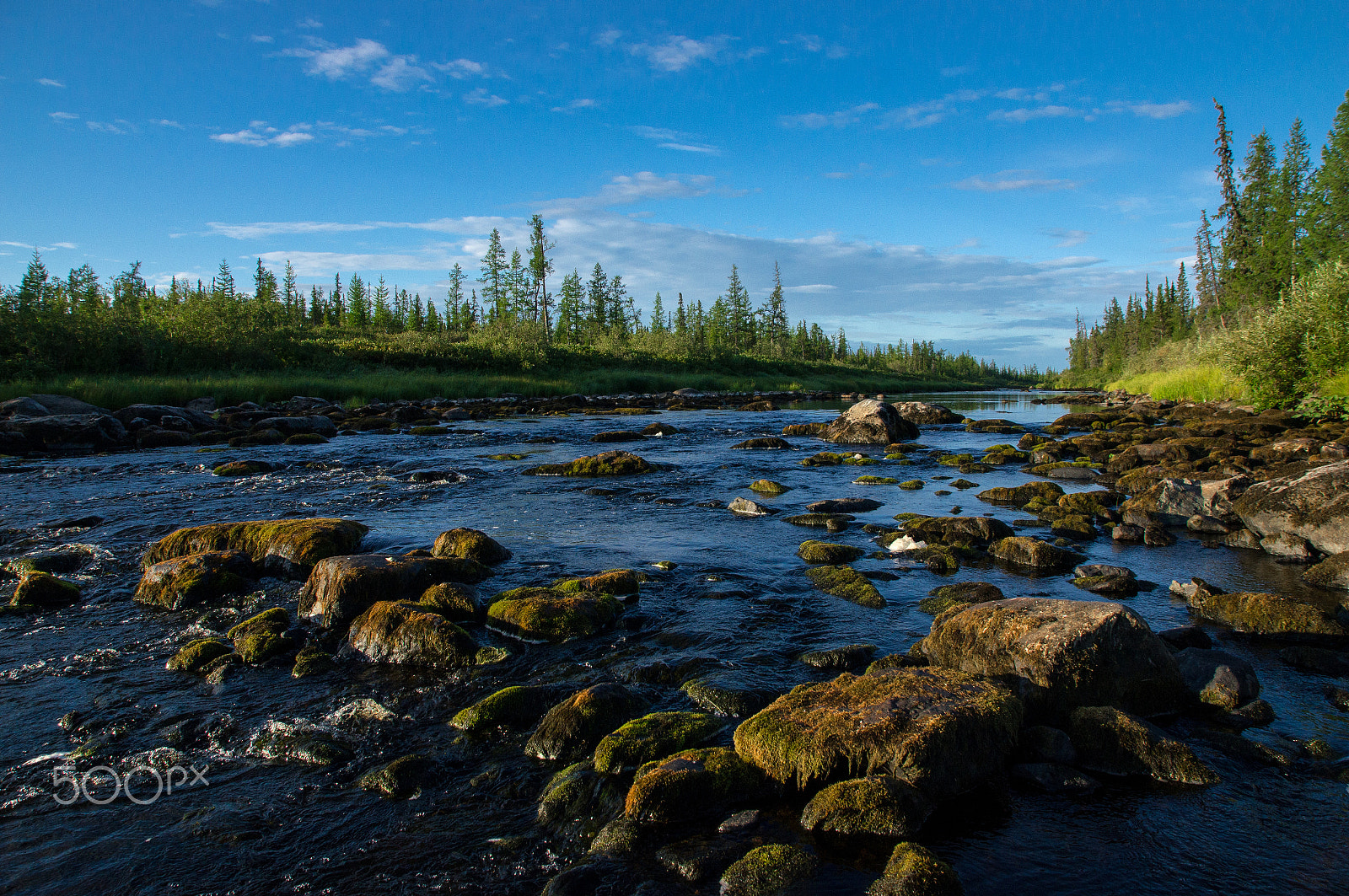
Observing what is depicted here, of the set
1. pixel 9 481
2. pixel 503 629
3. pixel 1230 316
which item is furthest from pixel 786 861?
pixel 1230 316

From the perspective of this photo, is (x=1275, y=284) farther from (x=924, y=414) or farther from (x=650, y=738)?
(x=650, y=738)

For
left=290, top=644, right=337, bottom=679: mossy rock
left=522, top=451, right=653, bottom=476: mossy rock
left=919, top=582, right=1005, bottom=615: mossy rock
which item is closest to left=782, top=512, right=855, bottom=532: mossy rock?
left=919, top=582, right=1005, bottom=615: mossy rock

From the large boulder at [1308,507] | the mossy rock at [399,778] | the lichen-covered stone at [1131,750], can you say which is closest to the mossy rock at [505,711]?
the mossy rock at [399,778]

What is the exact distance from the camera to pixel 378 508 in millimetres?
11406

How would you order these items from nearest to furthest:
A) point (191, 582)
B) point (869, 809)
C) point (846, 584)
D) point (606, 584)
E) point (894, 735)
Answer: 1. point (869, 809)
2. point (894, 735)
3. point (191, 582)
4. point (606, 584)
5. point (846, 584)

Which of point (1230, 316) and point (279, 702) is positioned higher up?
point (1230, 316)

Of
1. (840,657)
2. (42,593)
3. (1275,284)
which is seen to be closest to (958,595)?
(840,657)

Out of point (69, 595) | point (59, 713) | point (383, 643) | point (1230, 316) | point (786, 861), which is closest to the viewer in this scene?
point (786, 861)

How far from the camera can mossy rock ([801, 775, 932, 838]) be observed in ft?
11.1

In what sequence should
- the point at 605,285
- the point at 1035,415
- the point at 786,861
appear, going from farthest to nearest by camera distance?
the point at 605,285 < the point at 1035,415 < the point at 786,861

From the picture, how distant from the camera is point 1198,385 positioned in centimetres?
3219

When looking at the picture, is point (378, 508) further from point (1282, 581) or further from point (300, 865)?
point (1282, 581)

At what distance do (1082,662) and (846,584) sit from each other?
2.80 m

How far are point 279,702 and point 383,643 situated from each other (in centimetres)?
91
